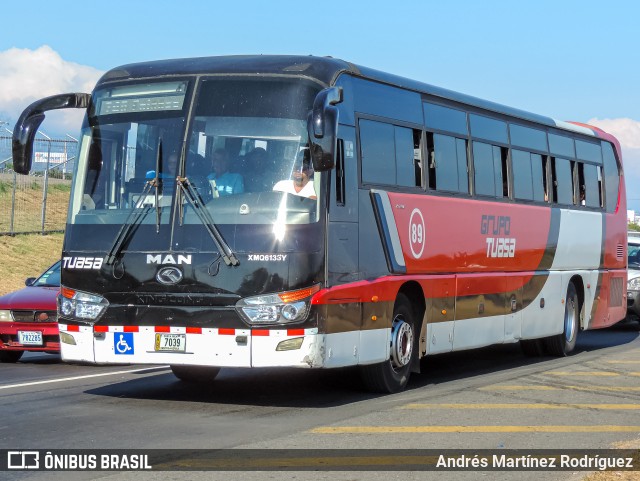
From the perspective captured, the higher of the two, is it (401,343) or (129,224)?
(129,224)

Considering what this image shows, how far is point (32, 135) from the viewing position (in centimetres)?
1244

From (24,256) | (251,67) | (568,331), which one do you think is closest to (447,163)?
(251,67)

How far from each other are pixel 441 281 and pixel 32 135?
5.15 m

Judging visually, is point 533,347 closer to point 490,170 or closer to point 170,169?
point 490,170

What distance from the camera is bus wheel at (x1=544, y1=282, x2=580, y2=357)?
19094 mm

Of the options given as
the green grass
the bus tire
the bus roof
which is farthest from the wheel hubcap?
the green grass

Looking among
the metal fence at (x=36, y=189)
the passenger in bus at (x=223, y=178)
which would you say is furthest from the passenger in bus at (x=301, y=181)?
the metal fence at (x=36, y=189)

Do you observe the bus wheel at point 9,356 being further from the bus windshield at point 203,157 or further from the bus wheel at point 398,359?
the bus wheel at point 398,359

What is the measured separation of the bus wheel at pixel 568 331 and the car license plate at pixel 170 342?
898 centimetres

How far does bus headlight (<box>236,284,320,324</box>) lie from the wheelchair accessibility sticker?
1155 mm

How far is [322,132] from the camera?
11.1m

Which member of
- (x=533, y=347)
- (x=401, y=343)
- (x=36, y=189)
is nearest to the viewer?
(x=401, y=343)

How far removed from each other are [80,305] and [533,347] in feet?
29.9

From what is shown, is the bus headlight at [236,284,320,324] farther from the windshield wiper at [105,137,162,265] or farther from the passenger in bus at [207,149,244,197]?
the windshield wiper at [105,137,162,265]
